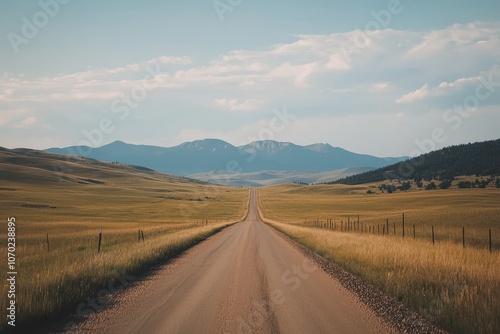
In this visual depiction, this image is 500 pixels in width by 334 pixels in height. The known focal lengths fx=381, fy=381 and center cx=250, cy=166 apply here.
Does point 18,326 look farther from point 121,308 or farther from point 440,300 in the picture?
point 440,300

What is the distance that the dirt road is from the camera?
26.2 feet

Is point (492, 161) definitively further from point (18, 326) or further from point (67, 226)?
point (18, 326)

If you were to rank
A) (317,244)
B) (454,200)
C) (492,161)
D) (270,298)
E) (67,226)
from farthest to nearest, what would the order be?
(492,161)
(454,200)
(67,226)
(317,244)
(270,298)

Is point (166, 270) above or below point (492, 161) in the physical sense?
below

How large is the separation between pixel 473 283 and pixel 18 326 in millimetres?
11664

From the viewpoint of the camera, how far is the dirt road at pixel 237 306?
7980mm

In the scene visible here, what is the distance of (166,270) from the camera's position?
1590 cm

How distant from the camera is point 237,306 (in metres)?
9.62

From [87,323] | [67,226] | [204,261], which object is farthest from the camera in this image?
[67,226]

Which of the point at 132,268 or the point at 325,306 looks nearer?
the point at 325,306

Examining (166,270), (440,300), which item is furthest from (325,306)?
(166,270)

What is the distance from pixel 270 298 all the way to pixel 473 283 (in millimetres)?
5883

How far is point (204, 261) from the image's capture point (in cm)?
1866

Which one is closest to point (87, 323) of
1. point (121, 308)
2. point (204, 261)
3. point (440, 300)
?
point (121, 308)
